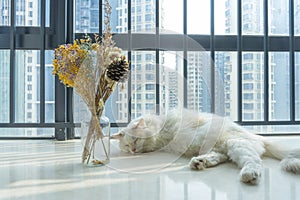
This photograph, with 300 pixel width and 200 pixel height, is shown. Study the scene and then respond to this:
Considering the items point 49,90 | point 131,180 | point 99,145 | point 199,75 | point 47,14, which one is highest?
point 47,14

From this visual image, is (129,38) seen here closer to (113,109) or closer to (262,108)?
(113,109)

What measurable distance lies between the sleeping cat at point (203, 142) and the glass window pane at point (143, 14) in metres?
0.88

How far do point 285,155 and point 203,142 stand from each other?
36 centimetres

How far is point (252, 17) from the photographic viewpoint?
220 cm

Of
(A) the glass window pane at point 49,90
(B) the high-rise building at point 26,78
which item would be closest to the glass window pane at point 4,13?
(B) the high-rise building at point 26,78

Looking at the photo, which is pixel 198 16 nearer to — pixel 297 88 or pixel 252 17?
pixel 252 17

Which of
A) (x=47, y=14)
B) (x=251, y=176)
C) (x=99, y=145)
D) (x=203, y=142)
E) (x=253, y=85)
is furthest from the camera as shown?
(x=253, y=85)

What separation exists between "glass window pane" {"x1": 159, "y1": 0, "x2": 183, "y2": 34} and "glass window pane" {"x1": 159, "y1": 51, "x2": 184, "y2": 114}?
21 cm

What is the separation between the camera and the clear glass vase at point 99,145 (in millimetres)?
1179

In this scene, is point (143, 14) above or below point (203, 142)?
above

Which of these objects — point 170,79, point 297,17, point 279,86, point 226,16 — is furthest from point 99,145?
point 297,17

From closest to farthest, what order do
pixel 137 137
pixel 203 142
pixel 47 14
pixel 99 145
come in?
1. pixel 99 145
2. pixel 203 142
3. pixel 137 137
4. pixel 47 14

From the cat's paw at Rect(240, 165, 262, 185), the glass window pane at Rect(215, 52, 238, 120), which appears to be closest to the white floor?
the cat's paw at Rect(240, 165, 262, 185)

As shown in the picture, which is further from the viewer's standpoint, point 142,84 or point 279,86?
point 279,86
